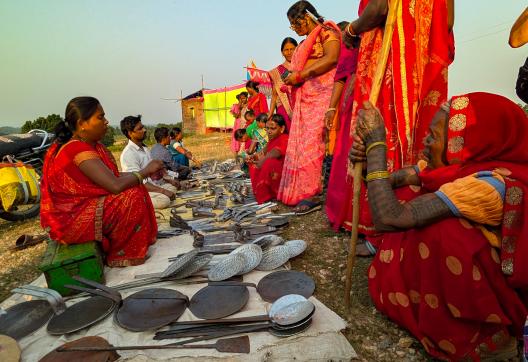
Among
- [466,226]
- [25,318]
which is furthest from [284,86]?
[25,318]

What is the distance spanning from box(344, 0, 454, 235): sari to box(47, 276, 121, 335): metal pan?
227 cm

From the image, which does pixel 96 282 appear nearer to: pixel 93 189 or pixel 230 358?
pixel 93 189

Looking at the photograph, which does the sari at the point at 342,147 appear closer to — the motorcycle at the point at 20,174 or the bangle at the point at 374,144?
the bangle at the point at 374,144

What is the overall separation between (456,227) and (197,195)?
186 inches

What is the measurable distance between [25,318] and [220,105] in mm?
22012

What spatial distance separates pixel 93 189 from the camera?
8.57 ft

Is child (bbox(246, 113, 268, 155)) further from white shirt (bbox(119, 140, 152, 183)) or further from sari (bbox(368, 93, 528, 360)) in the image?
sari (bbox(368, 93, 528, 360))

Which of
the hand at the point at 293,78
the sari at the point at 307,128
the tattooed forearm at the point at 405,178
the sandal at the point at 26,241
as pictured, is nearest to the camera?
the tattooed forearm at the point at 405,178

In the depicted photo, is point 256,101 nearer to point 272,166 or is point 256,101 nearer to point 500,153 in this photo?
point 272,166

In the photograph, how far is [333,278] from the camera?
236 cm

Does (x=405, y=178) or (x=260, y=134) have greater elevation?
(x=260, y=134)

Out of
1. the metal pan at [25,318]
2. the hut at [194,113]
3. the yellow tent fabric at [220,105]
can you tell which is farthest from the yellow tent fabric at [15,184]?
the hut at [194,113]

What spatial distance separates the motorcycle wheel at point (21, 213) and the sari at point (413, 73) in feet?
17.5

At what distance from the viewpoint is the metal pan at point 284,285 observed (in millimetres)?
2062
